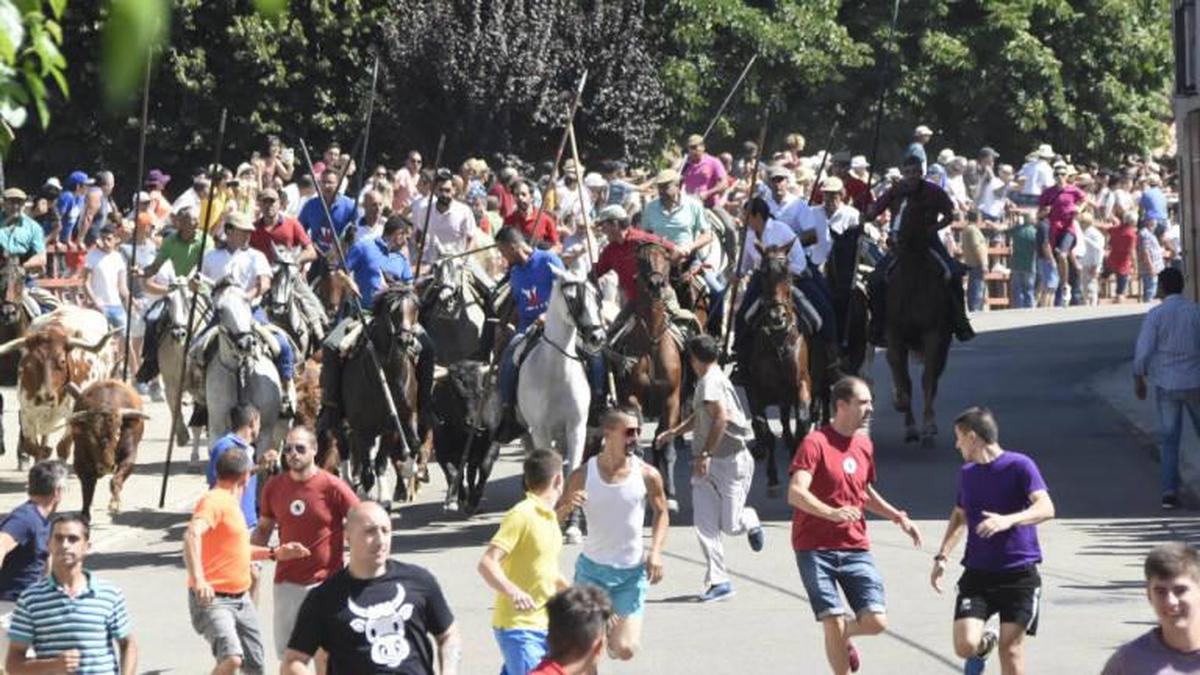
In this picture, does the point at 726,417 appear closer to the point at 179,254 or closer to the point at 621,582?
the point at 621,582

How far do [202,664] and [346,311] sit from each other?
7509 mm

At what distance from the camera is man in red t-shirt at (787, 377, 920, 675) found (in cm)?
1438

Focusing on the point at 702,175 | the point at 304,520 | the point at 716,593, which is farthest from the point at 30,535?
the point at 702,175

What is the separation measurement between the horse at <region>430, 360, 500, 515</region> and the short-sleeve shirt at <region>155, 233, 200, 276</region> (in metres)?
4.16

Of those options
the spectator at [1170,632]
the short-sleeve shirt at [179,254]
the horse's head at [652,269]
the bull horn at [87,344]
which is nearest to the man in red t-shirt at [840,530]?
the spectator at [1170,632]

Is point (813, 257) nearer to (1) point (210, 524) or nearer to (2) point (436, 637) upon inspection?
(1) point (210, 524)

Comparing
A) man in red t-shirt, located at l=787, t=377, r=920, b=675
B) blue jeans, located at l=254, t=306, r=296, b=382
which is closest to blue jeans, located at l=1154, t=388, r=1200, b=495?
blue jeans, located at l=254, t=306, r=296, b=382

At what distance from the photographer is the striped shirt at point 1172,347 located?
22594mm

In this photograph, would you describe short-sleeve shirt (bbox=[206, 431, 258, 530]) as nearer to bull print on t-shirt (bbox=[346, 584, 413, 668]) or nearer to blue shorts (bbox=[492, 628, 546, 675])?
blue shorts (bbox=[492, 628, 546, 675])

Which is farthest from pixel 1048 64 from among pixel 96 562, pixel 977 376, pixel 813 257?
pixel 96 562

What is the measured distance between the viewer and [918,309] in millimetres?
25984

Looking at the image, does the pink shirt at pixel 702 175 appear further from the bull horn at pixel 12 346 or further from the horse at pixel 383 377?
the horse at pixel 383 377

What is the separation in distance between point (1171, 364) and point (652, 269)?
416 cm

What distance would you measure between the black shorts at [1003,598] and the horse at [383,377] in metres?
9.18
